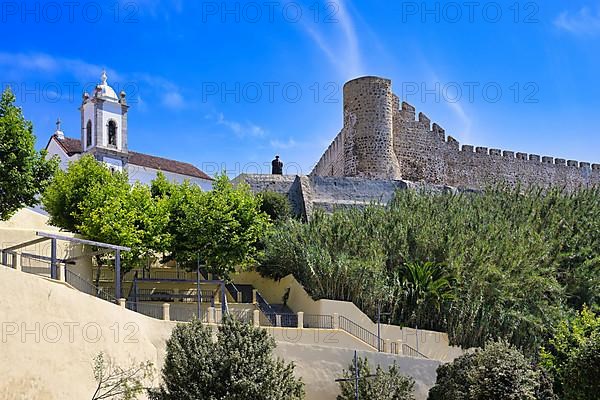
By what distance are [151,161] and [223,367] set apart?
26.7 meters

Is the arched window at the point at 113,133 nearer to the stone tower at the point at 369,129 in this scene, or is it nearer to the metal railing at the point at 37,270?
the stone tower at the point at 369,129

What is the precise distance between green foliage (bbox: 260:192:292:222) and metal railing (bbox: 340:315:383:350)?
362 inches

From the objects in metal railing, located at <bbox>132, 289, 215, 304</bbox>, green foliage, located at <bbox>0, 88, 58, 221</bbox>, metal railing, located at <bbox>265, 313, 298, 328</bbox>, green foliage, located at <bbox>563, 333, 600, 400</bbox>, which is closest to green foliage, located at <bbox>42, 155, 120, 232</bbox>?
green foliage, located at <bbox>0, 88, 58, 221</bbox>

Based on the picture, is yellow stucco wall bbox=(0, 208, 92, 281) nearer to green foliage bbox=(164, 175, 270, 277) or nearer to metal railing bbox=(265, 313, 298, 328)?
green foliage bbox=(164, 175, 270, 277)

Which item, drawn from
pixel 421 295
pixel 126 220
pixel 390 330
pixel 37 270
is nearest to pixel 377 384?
pixel 390 330

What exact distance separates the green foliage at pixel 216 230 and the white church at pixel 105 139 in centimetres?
1178

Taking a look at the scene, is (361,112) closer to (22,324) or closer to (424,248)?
(424,248)

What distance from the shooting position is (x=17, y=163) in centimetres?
2505

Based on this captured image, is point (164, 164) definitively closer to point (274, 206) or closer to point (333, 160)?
point (333, 160)

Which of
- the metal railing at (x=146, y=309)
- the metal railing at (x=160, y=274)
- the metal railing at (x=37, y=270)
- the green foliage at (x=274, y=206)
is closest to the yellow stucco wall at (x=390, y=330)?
the metal railing at (x=160, y=274)

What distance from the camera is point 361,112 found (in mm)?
39031

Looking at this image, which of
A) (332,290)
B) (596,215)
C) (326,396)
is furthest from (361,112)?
(326,396)

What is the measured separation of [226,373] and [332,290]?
7821 mm

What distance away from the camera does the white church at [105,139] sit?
40562 mm
